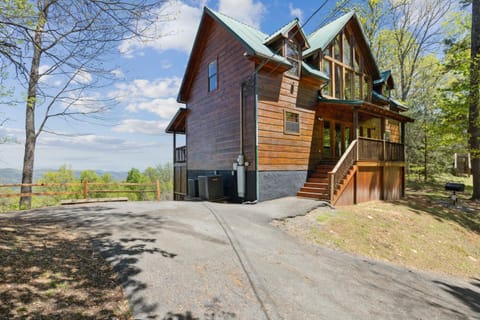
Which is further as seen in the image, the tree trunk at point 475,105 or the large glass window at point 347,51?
the large glass window at point 347,51

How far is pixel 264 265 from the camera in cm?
429

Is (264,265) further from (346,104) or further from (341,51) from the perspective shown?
(341,51)

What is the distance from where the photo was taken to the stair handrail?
9.36m

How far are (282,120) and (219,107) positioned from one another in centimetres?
348

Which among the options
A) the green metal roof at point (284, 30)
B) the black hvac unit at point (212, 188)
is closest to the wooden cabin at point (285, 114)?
the green metal roof at point (284, 30)

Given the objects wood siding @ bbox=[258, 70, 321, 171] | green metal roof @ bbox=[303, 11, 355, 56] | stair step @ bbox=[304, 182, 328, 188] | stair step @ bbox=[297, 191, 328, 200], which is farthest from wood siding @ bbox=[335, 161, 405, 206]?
green metal roof @ bbox=[303, 11, 355, 56]

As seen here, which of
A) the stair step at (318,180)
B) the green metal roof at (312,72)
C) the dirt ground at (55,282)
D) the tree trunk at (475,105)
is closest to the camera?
the dirt ground at (55,282)

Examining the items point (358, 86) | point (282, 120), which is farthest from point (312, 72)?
point (358, 86)

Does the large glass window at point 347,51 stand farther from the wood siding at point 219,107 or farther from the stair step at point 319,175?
the stair step at point 319,175

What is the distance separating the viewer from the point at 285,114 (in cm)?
1059

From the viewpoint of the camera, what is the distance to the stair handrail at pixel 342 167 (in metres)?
9.36

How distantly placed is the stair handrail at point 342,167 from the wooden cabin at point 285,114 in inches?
1.7

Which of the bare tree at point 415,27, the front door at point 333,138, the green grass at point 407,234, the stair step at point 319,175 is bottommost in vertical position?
the green grass at point 407,234

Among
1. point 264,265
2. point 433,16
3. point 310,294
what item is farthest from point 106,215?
point 433,16
